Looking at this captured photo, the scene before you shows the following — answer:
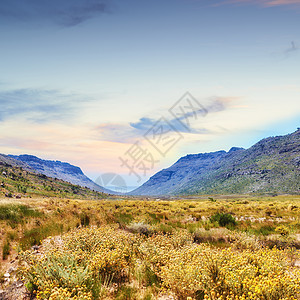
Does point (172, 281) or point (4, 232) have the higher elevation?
point (4, 232)

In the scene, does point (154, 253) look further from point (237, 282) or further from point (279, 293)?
point (279, 293)

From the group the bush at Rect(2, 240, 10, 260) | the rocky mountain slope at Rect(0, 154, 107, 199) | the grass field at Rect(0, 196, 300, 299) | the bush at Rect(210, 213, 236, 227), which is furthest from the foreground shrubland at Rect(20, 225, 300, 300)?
the rocky mountain slope at Rect(0, 154, 107, 199)

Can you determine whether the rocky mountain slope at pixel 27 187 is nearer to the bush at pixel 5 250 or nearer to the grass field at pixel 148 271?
the bush at pixel 5 250

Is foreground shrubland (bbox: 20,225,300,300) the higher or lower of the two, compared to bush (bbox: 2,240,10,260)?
lower

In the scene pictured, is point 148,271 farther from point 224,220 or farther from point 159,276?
point 224,220

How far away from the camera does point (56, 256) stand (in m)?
6.56

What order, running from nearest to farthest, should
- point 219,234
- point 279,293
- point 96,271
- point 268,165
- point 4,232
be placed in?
point 279,293 < point 96,271 < point 4,232 < point 219,234 < point 268,165

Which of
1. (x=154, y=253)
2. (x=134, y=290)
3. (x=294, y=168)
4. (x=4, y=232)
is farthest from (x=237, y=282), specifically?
(x=294, y=168)

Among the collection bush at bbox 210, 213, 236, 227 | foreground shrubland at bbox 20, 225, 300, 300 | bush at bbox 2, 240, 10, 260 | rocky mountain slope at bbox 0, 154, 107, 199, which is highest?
rocky mountain slope at bbox 0, 154, 107, 199

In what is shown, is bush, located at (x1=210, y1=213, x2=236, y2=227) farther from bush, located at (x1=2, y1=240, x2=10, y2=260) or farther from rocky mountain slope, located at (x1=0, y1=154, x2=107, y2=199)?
rocky mountain slope, located at (x1=0, y1=154, x2=107, y2=199)

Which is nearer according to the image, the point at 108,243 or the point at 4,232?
the point at 108,243

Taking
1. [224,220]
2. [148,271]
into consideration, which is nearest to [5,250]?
[148,271]

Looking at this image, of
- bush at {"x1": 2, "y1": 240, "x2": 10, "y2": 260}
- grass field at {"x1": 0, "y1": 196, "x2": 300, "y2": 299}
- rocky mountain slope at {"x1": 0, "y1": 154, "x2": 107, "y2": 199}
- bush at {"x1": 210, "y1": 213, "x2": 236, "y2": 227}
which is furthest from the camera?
rocky mountain slope at {"x1": 0, "y1": 154, "x2": 107, "y2": 199}

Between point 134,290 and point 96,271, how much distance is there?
122cm
